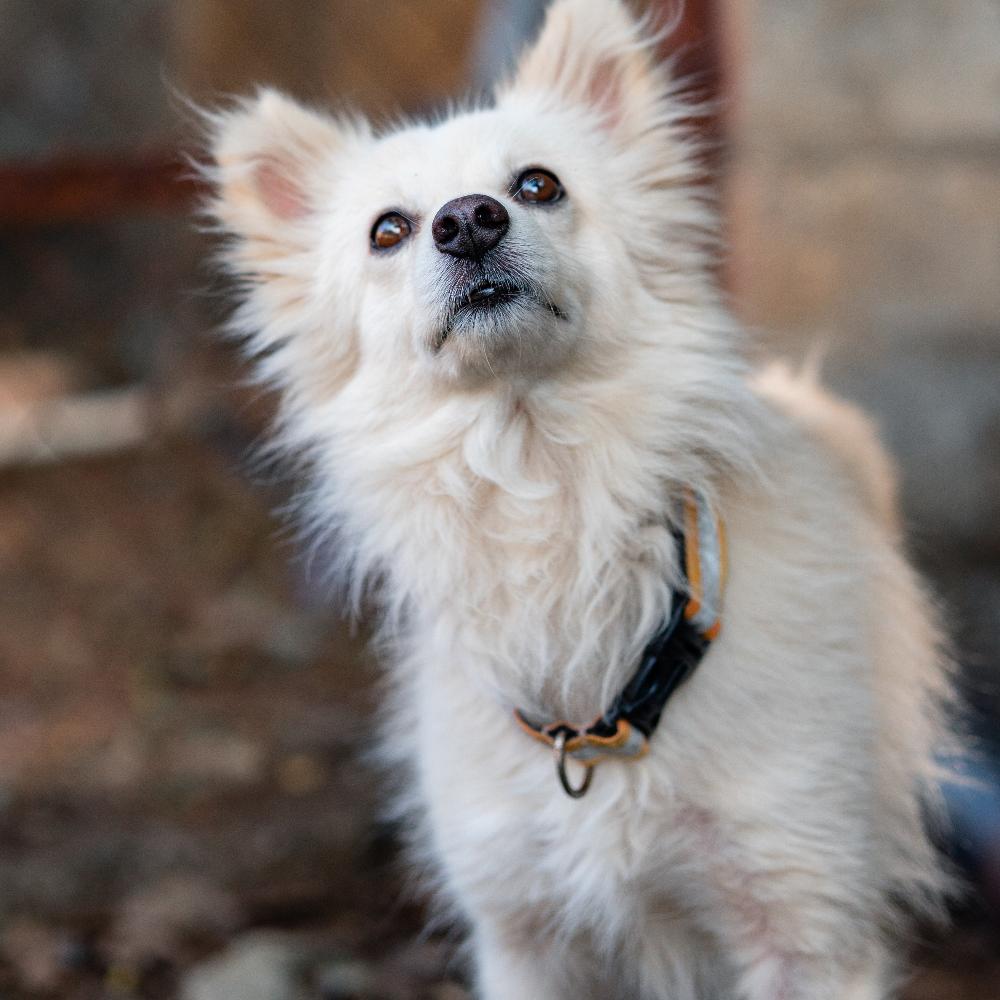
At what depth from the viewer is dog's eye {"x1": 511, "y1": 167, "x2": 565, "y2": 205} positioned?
2.37 m

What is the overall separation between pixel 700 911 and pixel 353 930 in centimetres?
144

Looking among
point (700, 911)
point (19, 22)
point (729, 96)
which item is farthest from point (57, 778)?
point (19, 22)

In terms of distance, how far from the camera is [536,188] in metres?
2.37

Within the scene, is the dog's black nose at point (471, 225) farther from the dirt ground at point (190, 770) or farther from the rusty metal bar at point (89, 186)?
the rusty metal bar at point (89, 186)

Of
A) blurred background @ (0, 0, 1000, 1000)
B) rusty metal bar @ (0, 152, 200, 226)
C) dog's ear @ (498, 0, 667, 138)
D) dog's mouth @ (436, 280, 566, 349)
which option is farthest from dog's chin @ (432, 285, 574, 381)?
rusty metal bar @ (0, 152, 200, 226)

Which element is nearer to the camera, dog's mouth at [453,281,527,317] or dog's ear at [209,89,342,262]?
dog's mouth at [453,281,527,317]

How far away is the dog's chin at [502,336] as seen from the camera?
7.13 feet

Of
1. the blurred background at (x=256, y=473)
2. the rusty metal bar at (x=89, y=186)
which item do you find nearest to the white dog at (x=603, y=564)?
the blurred background at (x=256, y=473)

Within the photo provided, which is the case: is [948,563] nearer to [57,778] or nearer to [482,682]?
[482,682]

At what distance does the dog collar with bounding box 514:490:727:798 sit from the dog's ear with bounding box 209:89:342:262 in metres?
1.15

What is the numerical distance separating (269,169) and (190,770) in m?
2.37

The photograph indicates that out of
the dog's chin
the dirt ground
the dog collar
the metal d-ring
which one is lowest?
the dirt ground

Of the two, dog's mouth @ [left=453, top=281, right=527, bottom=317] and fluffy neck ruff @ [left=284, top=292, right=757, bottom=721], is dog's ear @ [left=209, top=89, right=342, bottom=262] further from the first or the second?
dog's mouth @ [left=453, top=281, right=527, bottom=317]

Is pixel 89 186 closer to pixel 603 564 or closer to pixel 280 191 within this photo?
pixel 280 191
